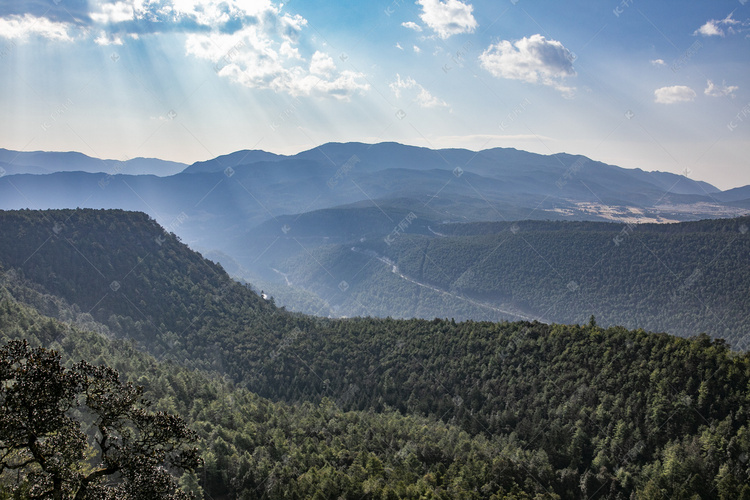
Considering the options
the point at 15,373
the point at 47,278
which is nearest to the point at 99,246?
the point at 47,278

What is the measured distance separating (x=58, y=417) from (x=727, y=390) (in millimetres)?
76851

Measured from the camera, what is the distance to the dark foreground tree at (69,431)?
1845 centimetres

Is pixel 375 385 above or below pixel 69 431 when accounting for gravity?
below

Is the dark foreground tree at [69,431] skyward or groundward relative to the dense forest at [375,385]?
skyward

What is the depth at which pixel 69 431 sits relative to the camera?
67.4 feet

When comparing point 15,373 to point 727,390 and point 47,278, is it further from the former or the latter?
point 47,278

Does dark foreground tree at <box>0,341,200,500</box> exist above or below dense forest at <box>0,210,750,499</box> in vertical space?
above

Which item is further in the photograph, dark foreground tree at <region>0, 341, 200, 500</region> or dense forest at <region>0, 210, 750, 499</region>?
dense forest at <region>0, 210, 750, 499</region>

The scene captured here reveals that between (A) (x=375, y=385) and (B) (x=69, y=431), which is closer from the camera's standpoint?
(B) (x=69, y=431)

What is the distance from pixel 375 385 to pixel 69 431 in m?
86.4

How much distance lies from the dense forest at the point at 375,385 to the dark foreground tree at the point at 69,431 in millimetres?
8769

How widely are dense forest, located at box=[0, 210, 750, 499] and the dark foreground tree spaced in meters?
8.77

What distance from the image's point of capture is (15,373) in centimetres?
1797

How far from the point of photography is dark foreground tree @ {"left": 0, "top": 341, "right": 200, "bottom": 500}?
18.5 metres
